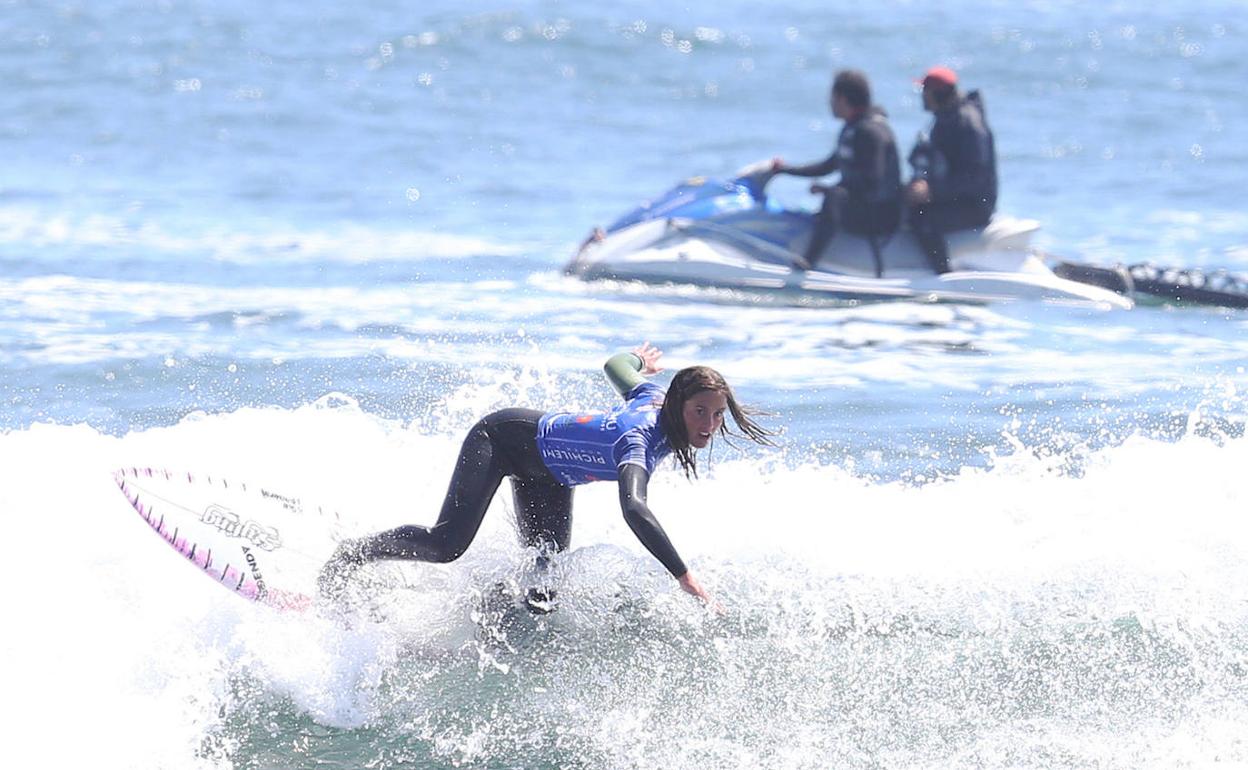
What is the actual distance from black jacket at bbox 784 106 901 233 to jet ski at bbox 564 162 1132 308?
247 millimetres

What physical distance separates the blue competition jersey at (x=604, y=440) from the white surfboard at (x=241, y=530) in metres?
1.08

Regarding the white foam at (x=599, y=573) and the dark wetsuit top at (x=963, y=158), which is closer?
the white foam at (x=599, y=573)

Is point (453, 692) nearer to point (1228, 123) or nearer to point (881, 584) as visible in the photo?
point (881, 584)

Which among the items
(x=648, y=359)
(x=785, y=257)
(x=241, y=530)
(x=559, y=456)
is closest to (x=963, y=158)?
(x=785, y=257)

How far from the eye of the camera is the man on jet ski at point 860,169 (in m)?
12.3

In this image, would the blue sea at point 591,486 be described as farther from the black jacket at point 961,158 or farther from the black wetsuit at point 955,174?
the black jacket at point 961,158

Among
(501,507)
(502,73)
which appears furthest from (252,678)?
(502,73)

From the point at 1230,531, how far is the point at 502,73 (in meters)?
18.8

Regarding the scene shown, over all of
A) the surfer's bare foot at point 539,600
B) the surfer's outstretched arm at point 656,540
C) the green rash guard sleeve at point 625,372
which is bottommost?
the surfer's bare foot at point 539,600

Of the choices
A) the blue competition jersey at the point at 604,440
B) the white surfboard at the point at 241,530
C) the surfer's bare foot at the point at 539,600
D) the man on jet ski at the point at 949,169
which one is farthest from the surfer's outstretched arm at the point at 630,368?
the man on jet ski at the point at 949,169

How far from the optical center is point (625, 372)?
6.37 meters

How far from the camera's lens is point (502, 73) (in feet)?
80.5

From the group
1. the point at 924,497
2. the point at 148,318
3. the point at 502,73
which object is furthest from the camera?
the point at 502,73

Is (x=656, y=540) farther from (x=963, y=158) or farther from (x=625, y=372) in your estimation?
(x=963, y=158)
